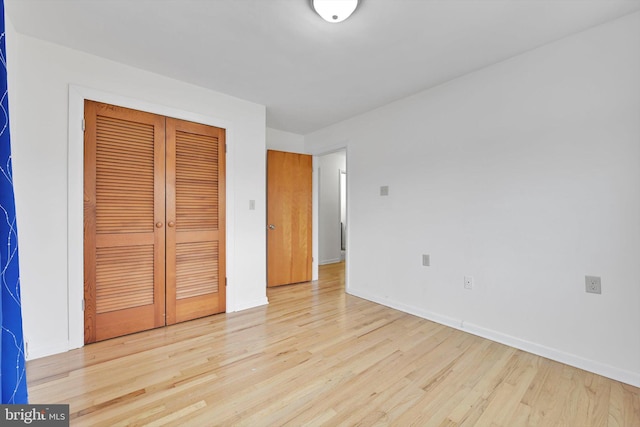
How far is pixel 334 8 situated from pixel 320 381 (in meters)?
2.37

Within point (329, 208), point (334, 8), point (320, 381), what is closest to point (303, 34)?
point (334, 8)

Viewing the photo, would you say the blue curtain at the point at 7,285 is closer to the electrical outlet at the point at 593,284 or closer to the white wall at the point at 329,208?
the electrical outlet at the point at 593,284

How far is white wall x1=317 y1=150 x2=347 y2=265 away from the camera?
17.9 feet

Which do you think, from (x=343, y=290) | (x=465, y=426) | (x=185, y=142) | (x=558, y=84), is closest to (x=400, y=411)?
(x=465, y=426)

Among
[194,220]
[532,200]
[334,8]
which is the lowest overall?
[194,220]

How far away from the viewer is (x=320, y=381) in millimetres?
1729

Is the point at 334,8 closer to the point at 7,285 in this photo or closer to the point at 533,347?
the point at 7,285

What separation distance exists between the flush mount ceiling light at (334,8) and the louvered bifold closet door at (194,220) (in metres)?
1.70

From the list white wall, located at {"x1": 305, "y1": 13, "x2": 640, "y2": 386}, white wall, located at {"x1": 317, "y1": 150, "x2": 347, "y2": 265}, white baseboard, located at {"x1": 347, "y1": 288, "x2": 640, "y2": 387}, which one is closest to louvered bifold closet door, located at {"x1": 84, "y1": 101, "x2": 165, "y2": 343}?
white wall, located at {"x1": 305, "y1": 13, "x2": 640, "y2": 386}

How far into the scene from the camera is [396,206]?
3.11 meters

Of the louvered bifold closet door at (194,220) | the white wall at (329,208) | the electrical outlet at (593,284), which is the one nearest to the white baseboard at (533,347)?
the electrical outlet at (593,284)

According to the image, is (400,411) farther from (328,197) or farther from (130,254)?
(328,197)

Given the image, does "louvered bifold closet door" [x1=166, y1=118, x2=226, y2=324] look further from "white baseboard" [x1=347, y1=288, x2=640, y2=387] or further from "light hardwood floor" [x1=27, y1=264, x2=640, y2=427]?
"white baseboard" [x1=347, y1=288, x2=640, y2=387]

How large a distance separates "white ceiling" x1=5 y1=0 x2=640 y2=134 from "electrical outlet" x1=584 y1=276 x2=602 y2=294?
1.79 meters
